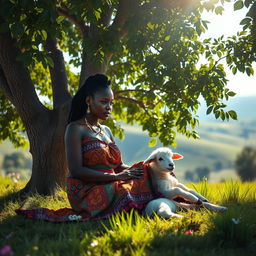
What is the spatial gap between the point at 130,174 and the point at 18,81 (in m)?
3.98

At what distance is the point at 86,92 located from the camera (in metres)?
5.83

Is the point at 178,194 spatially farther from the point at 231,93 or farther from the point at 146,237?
the point at 231,93

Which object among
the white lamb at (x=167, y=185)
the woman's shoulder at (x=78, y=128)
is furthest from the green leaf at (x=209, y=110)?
the woman's shoulder at (x=78, y=128)

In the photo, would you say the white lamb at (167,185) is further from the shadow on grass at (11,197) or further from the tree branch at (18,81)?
the tree branch at (18,81)

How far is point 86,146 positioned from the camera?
5.64 m

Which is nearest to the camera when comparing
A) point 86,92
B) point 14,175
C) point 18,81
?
point 86,92

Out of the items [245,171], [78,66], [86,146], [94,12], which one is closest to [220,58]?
[94,12]

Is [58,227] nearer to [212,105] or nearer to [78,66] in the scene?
[212,105]

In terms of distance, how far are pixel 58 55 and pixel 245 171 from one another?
239ft

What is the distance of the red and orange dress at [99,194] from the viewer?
545cm

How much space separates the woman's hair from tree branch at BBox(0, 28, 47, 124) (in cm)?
272

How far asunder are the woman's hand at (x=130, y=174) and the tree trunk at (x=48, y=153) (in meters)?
2.94

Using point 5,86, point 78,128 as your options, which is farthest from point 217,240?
point 5,86

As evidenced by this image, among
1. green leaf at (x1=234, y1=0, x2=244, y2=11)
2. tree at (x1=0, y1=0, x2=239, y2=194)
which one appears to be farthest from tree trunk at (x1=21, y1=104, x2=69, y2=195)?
green leaf at (x1=234, y1=0, x2=244, y2=11)
